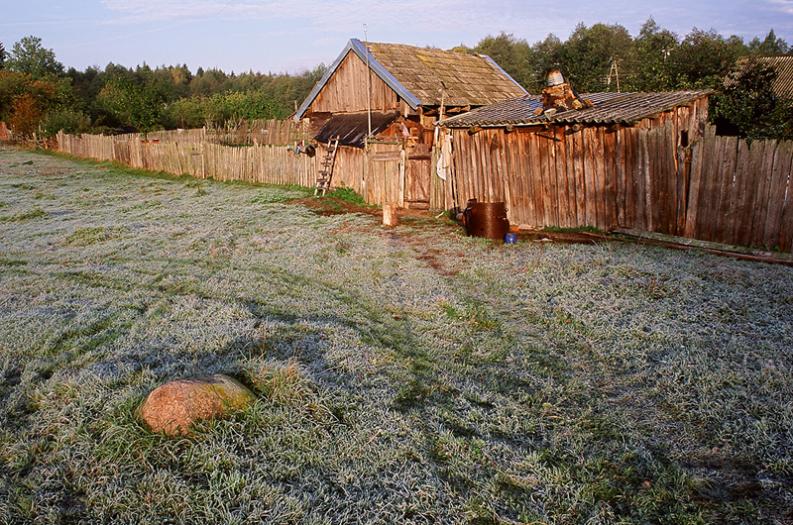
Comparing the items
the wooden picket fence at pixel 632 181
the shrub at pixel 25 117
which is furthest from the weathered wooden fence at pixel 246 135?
the wooden picket fence at pixel 632 181

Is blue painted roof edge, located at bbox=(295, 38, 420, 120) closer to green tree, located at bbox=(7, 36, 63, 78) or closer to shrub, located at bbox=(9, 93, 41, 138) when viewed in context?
shrub, located at bbox=(9, 93, 41, 138)

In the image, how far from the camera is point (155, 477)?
11.3 ft

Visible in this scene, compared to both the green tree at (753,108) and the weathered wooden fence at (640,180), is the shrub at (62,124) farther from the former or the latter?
the green tree at (753,108)

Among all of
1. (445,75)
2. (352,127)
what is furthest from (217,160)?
(445,75)

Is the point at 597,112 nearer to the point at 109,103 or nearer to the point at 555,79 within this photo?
the point at 555,79

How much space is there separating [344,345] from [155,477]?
234cm

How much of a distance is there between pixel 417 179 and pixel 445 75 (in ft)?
14.3

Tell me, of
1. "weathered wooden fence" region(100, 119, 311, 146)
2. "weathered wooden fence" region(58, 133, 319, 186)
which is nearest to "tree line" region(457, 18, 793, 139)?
"weathered wooden fence" region(58, 133, 319, 186)

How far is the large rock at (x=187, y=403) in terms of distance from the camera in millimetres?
3906

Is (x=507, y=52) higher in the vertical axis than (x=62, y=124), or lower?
higher

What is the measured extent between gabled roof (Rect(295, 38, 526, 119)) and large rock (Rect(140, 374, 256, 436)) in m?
12.4

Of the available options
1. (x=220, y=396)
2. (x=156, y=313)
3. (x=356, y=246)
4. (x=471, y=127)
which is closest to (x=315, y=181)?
(x=471, y=127)

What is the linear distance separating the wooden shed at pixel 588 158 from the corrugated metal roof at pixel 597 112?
23mm

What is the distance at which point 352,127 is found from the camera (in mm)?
17578
